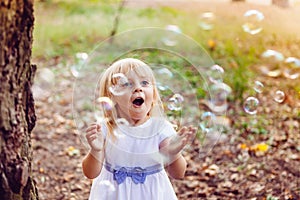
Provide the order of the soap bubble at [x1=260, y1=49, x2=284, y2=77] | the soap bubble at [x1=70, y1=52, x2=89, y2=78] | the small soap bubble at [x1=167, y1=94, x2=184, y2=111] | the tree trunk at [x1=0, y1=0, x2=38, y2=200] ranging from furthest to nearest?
the soap bubble at [x1=260, y1=49, x2=284, y2=77]
the soap bubble at [x1=70, y1=52, x2=89, y2=78]
the small soap bubble at [x1=167, y1=94, x2=184, y2=111]
the tree trunk at [x1=0, y1=0, x2=38, y2=200]

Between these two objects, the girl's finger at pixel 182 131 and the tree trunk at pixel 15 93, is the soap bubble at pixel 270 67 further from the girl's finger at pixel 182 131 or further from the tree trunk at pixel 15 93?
the tree trunk at pixel 15 93

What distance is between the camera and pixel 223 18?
8.65 m

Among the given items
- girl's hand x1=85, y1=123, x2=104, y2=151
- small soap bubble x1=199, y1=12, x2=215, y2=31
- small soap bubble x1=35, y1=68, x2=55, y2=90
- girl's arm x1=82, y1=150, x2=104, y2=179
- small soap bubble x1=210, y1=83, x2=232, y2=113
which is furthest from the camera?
small soap bubble x1=199, y1=12, x2=215, y2=31

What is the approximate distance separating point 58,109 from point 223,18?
11.8 feet

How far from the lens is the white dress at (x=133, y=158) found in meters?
2.59

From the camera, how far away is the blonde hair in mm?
2582

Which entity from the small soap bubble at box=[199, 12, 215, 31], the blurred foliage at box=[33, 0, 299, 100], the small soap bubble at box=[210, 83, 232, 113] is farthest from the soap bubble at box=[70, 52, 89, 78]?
the small soap bubble at box=[199, 12, 215, 31]

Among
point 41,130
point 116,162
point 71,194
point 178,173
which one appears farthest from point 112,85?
point 41,130

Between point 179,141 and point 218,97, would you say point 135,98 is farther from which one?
point 218,97

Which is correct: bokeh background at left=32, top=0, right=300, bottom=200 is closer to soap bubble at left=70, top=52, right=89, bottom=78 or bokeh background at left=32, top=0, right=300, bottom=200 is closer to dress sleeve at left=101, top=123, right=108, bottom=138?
soap bubble at left=70, top=52, right=89, bottom=78

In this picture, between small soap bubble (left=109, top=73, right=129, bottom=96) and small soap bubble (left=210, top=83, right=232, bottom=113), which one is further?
small soap bubble (left=210, top=83, right=232, bottom=113)

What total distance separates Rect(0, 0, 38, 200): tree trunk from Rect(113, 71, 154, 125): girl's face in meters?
0.39

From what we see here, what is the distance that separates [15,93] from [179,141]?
0.73 metres

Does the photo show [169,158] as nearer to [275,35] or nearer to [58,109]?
[58,109]
